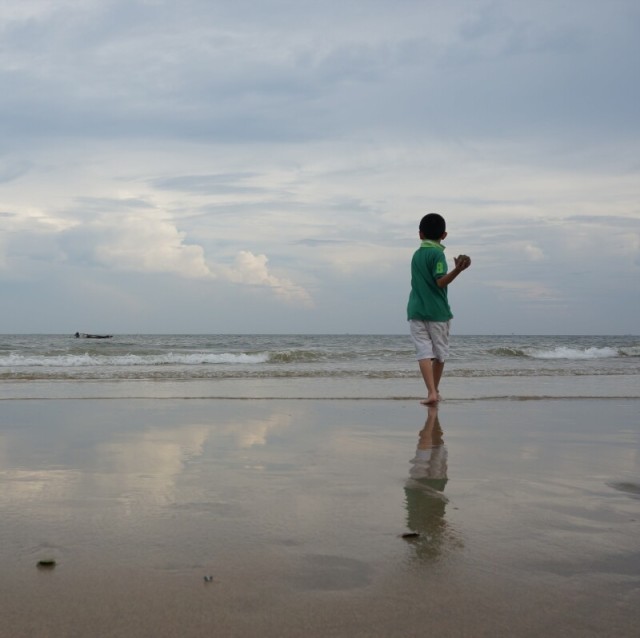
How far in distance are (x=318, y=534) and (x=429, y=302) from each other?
4517mm

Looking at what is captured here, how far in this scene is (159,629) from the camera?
157 cm

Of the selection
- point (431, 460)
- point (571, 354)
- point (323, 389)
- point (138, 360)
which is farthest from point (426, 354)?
point (571, 354)

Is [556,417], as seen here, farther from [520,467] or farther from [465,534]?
[465,534]

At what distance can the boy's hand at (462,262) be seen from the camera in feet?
19.7

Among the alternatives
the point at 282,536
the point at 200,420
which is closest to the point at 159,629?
the point at 282,536

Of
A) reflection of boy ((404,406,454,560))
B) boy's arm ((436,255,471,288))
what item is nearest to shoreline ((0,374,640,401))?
boy's arm ((436,255,471,288))

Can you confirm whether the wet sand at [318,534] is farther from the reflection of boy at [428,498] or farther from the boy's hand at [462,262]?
the boy's hand at [462,262]

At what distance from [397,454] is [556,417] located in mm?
2383

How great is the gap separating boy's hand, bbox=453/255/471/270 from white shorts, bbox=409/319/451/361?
71 cm

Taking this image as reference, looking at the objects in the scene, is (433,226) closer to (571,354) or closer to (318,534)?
(318,534)

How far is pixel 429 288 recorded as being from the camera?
656 cm

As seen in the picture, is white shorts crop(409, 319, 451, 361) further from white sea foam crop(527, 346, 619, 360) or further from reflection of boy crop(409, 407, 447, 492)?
white sea foam crop(527, 346, 619, 360)

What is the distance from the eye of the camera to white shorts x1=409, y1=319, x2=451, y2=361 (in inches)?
259

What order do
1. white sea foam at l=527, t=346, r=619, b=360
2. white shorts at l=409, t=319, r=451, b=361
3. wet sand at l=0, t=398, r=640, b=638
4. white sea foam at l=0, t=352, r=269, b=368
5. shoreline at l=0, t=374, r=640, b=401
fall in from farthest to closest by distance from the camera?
white sea foam at l=527, t=346, r=619, b=360, white sea foam at l=0, t=352, r=269, b=368, shoreline at l=0, t=374, r=640, b=401, white shorts at l=409, t=319, r=451, b=361, wet sand at l=0, t=398, r=640, b=638
